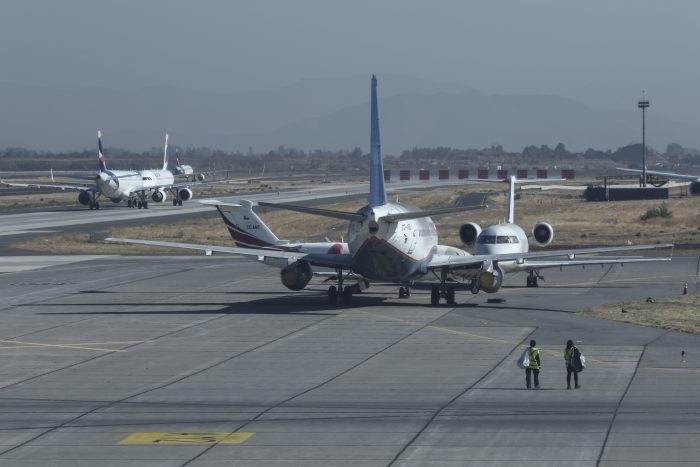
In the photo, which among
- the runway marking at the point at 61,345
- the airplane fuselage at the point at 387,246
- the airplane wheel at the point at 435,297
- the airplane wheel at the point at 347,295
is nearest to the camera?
the runway marking at the point at 61,345

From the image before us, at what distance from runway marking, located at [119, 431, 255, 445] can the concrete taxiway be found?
0.26 ft

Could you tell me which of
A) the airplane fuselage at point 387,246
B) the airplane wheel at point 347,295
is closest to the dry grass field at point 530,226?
the airplane wheel at point 347,295

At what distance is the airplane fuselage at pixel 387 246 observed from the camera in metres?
53.6

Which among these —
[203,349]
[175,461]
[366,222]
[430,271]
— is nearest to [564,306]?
[430,271]

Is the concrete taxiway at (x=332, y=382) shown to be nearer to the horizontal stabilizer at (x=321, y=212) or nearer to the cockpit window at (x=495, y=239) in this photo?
the cockpit window at (x=495, y=239)

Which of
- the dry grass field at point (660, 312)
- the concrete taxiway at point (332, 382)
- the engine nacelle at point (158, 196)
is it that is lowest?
the dry grass field at point (660, 312)

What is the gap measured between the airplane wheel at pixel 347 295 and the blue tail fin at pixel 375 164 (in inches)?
233

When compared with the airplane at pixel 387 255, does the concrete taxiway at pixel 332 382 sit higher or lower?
lower

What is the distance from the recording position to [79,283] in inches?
2773

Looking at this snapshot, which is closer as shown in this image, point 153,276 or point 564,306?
point 564,306

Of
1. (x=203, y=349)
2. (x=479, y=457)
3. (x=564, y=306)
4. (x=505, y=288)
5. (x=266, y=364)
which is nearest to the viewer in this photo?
(x=479, y=457)

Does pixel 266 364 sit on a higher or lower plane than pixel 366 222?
lower

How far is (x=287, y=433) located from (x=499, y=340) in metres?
A: 18.3

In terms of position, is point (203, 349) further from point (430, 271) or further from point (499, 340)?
point (430, 271)
